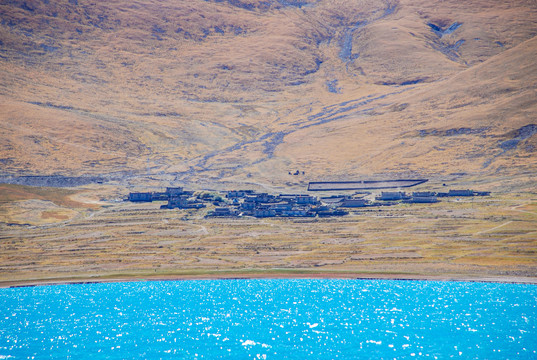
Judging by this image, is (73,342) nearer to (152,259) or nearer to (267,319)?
(267,319)

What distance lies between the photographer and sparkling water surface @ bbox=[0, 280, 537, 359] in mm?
47219

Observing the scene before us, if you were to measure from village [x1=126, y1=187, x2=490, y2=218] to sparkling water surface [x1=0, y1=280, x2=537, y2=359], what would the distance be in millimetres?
45438

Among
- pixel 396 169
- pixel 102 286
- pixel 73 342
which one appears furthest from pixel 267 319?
pixel 396 169

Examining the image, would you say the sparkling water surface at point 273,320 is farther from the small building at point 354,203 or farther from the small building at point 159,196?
the small building at point 159,196

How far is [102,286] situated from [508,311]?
54046mm

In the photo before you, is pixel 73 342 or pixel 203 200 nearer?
pixel 73 342

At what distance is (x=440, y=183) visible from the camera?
150 m

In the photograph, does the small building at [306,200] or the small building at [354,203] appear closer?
the small building at [354,203]

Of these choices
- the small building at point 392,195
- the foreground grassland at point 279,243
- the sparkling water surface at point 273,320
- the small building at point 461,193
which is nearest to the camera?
the sparkling water surface at point 273,320

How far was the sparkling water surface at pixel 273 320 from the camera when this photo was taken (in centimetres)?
4722

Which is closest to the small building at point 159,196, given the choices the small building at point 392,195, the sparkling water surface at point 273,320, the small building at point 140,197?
the small building at point 140,197

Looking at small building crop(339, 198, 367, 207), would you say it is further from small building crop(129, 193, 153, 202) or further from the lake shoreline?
small building crop(129, 193, 153, 202)

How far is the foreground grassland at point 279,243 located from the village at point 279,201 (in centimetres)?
448

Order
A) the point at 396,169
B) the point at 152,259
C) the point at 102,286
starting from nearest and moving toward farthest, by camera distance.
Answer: the point at 102,286
the point at 152,259
the point at 396,169
